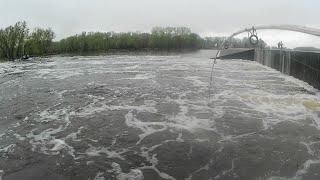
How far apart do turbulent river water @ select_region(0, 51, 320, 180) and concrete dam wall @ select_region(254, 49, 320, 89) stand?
144cm

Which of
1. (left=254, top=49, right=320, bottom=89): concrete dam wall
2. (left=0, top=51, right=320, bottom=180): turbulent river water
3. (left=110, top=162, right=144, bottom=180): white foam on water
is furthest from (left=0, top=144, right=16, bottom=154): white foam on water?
(left=254, top=49, right=320, bottom=89): concrete dam wall

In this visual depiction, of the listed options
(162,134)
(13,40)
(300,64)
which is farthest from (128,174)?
(13,40)

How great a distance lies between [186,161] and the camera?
1295 centimetres

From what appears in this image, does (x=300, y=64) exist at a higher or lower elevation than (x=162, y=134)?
higher

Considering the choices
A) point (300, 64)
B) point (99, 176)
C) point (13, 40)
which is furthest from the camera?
point (13, 40)

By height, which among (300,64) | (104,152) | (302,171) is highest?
(300,64)

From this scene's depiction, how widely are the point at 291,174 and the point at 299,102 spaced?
12748mm

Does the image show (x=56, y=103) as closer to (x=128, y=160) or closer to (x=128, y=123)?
(x=128, y=123)

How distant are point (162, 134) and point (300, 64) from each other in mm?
21672

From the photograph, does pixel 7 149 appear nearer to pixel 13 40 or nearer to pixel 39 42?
pixel 13 40

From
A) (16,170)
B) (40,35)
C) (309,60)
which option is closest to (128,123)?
(16,170)

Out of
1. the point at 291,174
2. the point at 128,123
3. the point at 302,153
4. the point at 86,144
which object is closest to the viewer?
the point at 291,174

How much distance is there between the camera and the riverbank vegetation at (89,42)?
354ft

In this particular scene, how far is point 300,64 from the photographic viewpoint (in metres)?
33.9
